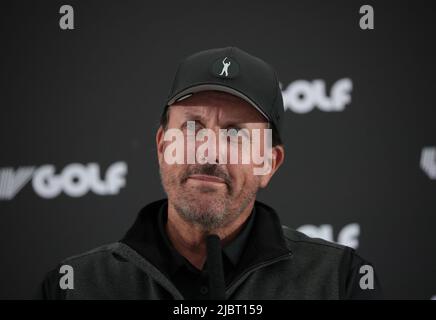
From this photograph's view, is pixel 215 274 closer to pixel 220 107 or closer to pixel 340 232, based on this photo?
pixel 220 107

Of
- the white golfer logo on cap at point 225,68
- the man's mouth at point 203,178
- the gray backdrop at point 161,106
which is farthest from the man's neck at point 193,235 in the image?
the gray backdrop at point 161,106

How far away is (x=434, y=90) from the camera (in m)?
1.63

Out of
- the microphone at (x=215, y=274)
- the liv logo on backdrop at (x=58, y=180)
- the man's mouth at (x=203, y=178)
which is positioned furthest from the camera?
the liv logo on backdrop at (x=58, y=180)

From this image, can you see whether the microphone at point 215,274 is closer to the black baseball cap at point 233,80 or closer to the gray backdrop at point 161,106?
the black baseball cap at point 233,80

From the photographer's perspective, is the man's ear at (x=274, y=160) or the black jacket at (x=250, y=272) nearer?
the black jacket at (x=250, y=272)

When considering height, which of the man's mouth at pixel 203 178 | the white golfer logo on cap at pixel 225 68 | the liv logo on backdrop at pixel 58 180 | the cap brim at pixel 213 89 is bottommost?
the liv logo on backdrop at pixel 58 180

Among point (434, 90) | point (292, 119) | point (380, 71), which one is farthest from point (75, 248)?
point (434, 90)

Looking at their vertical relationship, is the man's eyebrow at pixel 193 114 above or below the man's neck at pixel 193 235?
above

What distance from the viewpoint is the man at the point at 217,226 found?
918mm

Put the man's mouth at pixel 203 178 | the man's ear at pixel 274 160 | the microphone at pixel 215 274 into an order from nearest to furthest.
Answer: the microphone at pixel 215 274
the man's mouth at pixel 203 178
the man's ear at pixel 274 160

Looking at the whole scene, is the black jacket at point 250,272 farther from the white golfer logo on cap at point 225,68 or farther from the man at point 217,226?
the white golfer logo on cap at point 225,68

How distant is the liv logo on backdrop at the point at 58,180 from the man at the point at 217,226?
53 cm

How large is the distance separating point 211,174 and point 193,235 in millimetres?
142
